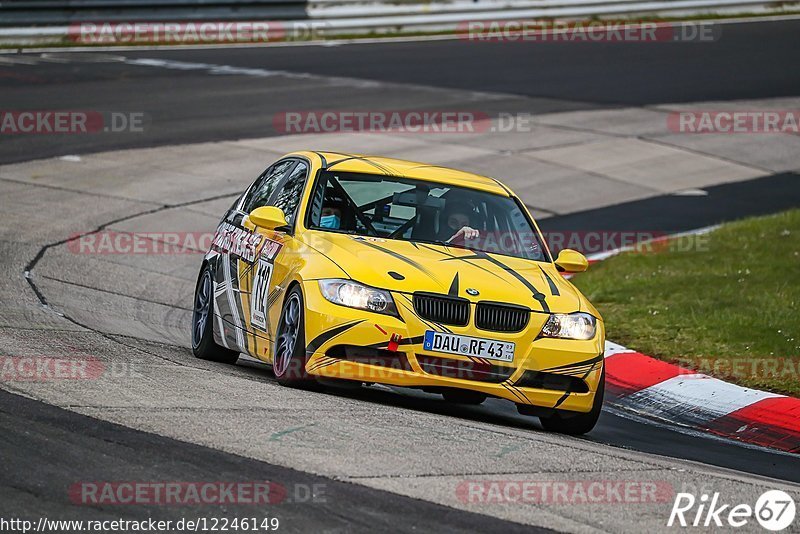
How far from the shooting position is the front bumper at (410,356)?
313 inches

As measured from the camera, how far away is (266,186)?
10180mm

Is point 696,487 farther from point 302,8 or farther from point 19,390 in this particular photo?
point 302,8

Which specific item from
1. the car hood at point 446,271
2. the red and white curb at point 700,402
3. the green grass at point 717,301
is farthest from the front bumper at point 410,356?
the green grass at point 717,301

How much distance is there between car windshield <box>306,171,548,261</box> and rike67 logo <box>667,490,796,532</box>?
125 inches

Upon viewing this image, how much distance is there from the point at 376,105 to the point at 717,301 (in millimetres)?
12124

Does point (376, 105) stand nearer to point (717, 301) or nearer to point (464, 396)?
point (717, 301)

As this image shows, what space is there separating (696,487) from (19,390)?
355 centimetres

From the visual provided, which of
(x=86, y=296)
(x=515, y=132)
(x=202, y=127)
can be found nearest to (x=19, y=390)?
(x=86, y=296)

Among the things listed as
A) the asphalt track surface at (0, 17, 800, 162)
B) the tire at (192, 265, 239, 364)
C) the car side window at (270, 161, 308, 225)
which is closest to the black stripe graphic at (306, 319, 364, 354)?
the car side window at (270, 161, 308, 225)

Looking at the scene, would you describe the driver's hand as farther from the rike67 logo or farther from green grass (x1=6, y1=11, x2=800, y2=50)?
green grass (x1=6, y1=11, x2=800, y2=50)

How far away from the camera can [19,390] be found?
720 cm

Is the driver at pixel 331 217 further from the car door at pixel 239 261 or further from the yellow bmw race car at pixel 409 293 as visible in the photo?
the car door at pixel 239 261

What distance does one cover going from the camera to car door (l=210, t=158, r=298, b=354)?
30.9 ft

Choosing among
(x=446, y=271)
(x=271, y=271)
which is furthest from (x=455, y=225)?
(x=271, y=271)
